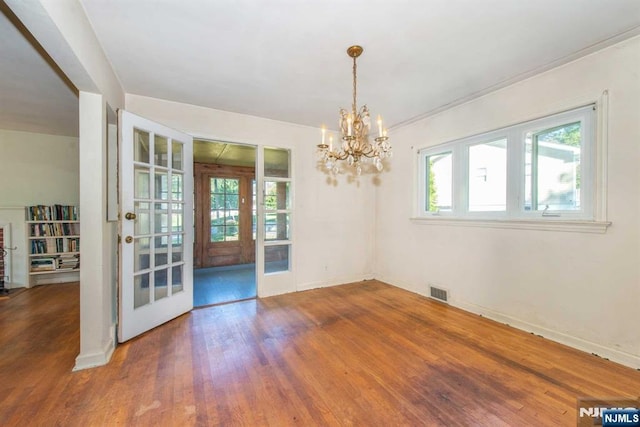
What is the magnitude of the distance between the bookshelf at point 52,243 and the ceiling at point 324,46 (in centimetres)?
184

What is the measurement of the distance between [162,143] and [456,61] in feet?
9.53

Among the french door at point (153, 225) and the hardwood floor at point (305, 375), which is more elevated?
the french door at point (153, 225)

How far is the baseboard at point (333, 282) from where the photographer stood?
3929mm

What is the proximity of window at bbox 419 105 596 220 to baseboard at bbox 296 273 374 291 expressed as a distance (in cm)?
158

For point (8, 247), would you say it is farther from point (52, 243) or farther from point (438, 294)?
point (438, 294)

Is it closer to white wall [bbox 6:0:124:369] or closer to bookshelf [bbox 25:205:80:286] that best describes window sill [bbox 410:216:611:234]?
white wall [bbox 6:0:124:369]

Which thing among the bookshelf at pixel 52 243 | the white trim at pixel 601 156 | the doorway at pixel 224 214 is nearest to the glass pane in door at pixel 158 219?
the doorway at pixel 224 214

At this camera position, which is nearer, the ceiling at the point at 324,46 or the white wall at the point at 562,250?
the ceiling at the point at 324,46

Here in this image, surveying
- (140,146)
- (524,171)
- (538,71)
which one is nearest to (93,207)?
(140,146)

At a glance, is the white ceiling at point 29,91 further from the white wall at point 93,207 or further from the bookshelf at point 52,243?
the bookshelf at point 52,243

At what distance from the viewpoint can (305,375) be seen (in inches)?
74.9

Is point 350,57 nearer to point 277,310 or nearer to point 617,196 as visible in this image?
point 617,196
